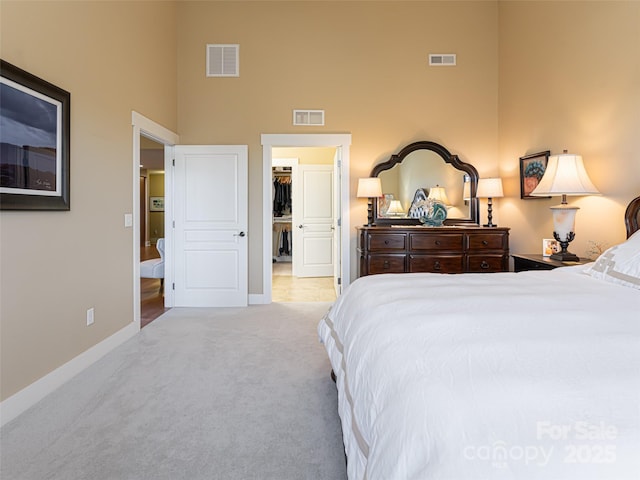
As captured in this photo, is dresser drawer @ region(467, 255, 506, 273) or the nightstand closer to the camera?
the nightstand

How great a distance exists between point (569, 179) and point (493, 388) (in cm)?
268

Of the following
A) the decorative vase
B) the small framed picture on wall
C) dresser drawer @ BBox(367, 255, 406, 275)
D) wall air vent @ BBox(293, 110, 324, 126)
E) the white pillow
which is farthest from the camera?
the small framed picture on wall

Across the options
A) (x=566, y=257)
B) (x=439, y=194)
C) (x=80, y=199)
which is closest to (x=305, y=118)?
(x=439, y=194)

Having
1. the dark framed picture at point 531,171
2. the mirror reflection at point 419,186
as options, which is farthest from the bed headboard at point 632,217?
the mirror reflection at point 419,186

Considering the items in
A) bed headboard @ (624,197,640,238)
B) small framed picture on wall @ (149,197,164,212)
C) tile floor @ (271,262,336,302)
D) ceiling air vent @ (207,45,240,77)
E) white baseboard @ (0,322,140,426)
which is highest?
ceiling air vent @ (207,45,240,77)

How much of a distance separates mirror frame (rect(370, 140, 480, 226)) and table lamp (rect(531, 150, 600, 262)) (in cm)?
148

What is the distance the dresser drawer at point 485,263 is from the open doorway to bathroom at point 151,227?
3.61 metres

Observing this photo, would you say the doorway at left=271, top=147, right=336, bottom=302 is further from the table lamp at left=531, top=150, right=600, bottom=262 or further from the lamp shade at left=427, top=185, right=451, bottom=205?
the table lamp at left=531, top=150, right=600, bottom=262

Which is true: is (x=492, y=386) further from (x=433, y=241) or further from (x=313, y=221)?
(x=313, y=221)

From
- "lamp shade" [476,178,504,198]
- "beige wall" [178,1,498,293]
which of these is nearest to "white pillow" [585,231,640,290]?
"lamp shade" [476,178,504,198]

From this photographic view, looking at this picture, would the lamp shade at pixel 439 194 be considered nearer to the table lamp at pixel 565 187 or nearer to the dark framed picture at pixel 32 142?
the table lamp at pixel 565 187

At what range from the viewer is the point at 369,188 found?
434cm

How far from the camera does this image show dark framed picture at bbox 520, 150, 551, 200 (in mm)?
3655

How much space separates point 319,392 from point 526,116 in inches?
144
